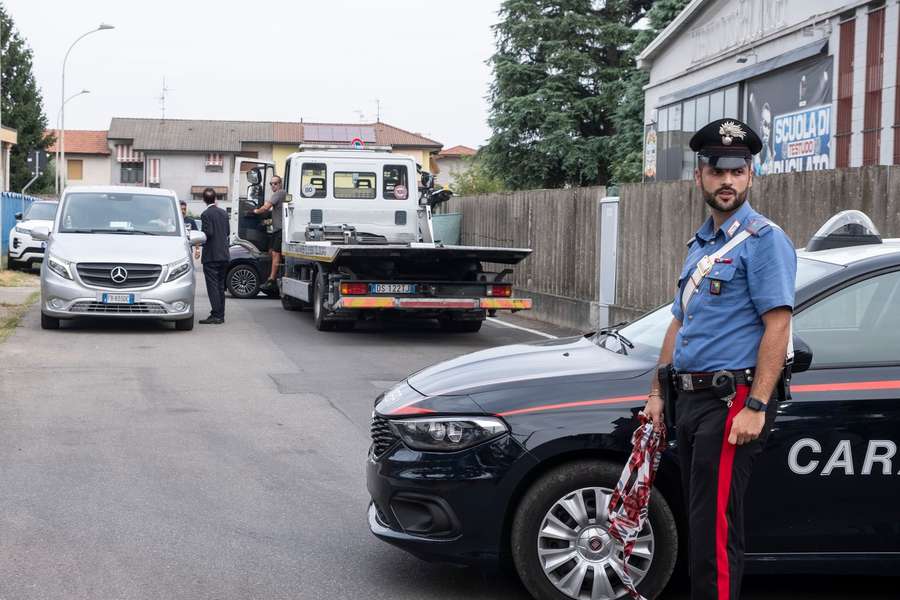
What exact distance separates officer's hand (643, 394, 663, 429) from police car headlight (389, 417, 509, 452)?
0.69 meters

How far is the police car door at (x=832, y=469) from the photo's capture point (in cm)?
466

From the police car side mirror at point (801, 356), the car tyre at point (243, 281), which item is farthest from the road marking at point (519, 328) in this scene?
the police car side mirror at point (801, 356)

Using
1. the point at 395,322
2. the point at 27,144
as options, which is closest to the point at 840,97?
the point at 395,322

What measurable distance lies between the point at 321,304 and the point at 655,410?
476 inches

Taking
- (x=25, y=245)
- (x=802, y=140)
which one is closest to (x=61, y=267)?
(x=25, y=245)

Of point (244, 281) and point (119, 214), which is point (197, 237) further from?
point (244, 281)

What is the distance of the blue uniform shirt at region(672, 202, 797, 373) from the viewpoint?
3922mm

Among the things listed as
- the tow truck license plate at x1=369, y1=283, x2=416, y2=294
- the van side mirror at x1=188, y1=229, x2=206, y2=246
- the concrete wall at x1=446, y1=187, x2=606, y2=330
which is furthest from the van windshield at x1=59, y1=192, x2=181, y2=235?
the concrete wall at x1=446, y1=187, x2=606, y2=330

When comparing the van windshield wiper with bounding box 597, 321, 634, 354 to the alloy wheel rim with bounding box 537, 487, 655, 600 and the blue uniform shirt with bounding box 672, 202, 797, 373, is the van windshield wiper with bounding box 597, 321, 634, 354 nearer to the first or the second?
the alloy wheel rim with bounding box 537, 487, 655, 600

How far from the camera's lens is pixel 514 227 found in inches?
876

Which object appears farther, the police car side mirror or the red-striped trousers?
the police car side mirror

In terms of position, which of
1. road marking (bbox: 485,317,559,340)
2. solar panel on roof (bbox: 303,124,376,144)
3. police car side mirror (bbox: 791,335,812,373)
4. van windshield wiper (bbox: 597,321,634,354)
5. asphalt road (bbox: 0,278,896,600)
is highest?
solar panel on roof (bbox: 303,124,376,144)

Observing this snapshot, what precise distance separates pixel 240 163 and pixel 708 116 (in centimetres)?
1476

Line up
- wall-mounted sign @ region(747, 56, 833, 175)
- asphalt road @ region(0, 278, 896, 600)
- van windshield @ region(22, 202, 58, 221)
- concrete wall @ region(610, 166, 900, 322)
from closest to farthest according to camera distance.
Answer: asphalt road @ region(0, 278, 896, 600)
concrete wall @ region(610, 166, 900, 322)
wall-mounted sign @ region(747, 56, 833, 175)
van windshield @ region(22, 202, 58, 221)
